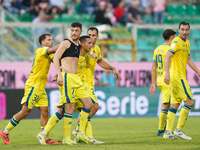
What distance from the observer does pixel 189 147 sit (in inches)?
230

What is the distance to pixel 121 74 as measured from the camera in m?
14.0

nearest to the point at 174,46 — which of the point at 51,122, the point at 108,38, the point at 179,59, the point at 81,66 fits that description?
the point at 179,59

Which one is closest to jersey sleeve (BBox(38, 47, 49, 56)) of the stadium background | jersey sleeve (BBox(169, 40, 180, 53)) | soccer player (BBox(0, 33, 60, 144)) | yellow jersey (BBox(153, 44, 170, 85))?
soccer player (BBox(0, 33, 60, 144))

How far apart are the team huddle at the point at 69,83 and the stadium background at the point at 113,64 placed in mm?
5529

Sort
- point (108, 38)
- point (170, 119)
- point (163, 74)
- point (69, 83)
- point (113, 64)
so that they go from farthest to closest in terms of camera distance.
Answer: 1. point (108, 38)
2. point (113, 64)
3. point (163, 74)
4. point (170, 119)
5. point (69, 83)

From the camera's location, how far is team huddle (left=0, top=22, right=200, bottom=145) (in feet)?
20.9

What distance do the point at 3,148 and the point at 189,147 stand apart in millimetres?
3153

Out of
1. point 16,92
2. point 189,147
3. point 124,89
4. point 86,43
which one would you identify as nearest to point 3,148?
point 86,43

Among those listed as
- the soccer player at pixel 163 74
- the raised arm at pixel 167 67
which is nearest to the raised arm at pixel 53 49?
the raised arm at pixel 167 67

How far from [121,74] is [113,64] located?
0.52 meters

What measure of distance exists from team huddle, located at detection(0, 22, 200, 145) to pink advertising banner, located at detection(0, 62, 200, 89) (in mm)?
6225

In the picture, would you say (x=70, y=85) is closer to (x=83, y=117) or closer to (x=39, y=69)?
(x=83, y=117)

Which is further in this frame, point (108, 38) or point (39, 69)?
point (108, 38)

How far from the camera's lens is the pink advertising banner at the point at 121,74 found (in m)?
13.4
